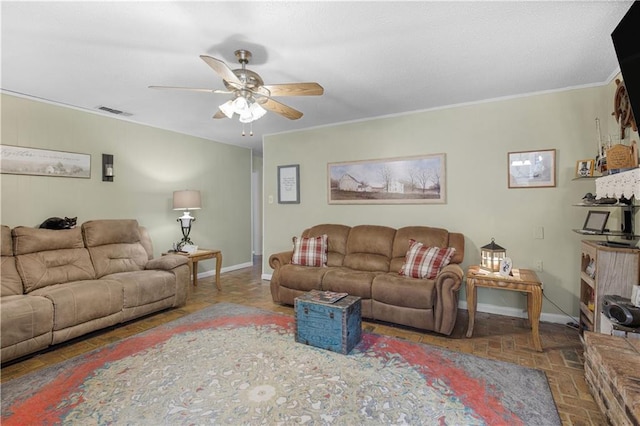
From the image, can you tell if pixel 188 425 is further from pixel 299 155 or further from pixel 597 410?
pixel 299 155

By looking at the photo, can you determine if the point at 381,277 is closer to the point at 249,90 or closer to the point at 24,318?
the point at 249,90

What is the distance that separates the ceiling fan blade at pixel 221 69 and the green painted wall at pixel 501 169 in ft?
8.20

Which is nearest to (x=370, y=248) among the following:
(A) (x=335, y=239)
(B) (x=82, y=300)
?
(A) (x=335, y=239)

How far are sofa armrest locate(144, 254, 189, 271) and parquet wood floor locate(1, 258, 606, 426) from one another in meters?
0.53

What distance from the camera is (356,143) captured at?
4406 millimetres

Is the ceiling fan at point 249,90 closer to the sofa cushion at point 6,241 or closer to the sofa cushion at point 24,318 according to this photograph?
the sofa cushion at point 24,318

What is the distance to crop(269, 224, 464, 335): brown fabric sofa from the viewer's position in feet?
9.66

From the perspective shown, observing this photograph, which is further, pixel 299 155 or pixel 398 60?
pixel 299 155

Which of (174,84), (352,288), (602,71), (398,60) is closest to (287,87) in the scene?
(398,60)

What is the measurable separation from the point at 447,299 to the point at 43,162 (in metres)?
4.64

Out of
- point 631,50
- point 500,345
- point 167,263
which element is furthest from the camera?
point 167,263

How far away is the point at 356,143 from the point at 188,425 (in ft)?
12.1

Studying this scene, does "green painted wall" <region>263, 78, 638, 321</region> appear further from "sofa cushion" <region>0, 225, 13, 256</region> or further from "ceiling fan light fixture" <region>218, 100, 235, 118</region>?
"sofa cushion" <region>0, 225, 13, 256</region>

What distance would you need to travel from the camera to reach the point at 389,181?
13.6 feet
